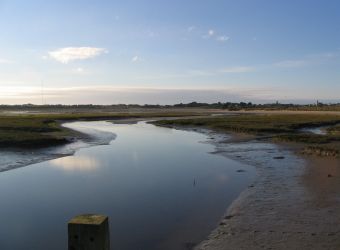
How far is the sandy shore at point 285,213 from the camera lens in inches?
389

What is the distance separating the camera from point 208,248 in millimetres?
9711

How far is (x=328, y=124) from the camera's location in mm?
58469

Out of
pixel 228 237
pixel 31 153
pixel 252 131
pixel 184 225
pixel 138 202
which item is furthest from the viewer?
pixel 252 131

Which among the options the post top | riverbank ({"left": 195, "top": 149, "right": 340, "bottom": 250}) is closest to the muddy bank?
riverbank ({"left": 195, "top": 149, "right": 340, "bottom": 250})

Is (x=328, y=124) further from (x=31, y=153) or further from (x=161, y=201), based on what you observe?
(x=161, y=201)

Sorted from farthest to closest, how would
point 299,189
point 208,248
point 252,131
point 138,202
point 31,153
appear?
point 252,131
point 31,153
point 299,189
point 138,202
point 208,248

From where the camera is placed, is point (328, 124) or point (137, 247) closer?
point (137, 247)

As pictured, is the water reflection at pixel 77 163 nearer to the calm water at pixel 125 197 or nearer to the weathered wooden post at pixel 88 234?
the calm water at pixel 125 197

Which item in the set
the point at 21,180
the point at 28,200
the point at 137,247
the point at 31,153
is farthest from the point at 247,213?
the point at 31,153

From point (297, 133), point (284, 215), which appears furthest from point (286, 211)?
point (297, 133)

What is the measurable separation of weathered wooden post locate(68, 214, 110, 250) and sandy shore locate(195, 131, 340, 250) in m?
4.51

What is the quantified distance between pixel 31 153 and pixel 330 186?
1811cm

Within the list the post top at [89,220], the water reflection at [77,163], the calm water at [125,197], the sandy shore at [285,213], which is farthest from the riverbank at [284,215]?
the water reflection at [77,163]

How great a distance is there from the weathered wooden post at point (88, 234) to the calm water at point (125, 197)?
13.8 feet
